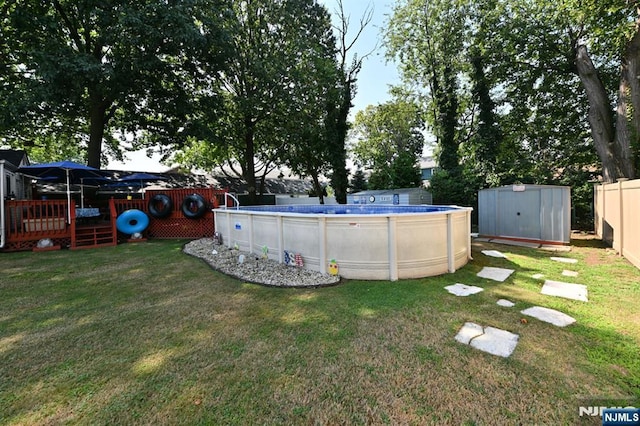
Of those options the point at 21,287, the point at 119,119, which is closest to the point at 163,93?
the point at 119,119

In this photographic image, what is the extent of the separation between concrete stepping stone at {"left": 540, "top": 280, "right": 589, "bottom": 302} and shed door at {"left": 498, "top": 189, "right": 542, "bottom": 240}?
448cm

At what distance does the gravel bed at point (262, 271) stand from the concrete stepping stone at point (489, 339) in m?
2.18

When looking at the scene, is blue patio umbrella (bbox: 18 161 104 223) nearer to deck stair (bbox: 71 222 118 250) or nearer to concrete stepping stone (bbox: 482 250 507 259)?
deck stair (bbox: 71 222 118 250)

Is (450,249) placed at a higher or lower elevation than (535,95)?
lower

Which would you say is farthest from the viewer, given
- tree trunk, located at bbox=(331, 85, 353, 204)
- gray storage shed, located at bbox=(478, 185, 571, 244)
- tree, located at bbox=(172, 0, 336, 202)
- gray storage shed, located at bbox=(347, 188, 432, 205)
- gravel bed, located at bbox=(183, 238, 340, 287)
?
tree trunk, located at bbox=(331, 85, 353, 204)

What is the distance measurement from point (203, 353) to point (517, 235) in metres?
9.67

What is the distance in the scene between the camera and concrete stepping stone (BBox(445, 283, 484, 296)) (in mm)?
4148

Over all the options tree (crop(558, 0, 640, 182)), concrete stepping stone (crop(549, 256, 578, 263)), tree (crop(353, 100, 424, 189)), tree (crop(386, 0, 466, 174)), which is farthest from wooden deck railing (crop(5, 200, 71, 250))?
tree (crop(353, 100, 424, 189))

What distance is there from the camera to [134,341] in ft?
9.40

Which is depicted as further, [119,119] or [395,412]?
[119,119]

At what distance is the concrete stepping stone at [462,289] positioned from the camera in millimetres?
4148

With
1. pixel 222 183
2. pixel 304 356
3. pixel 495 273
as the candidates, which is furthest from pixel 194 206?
pixel 222 183

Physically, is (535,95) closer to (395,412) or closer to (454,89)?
(454,89)

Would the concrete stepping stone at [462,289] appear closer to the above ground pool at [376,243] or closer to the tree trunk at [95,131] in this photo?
the above ground pool at [376,243]
